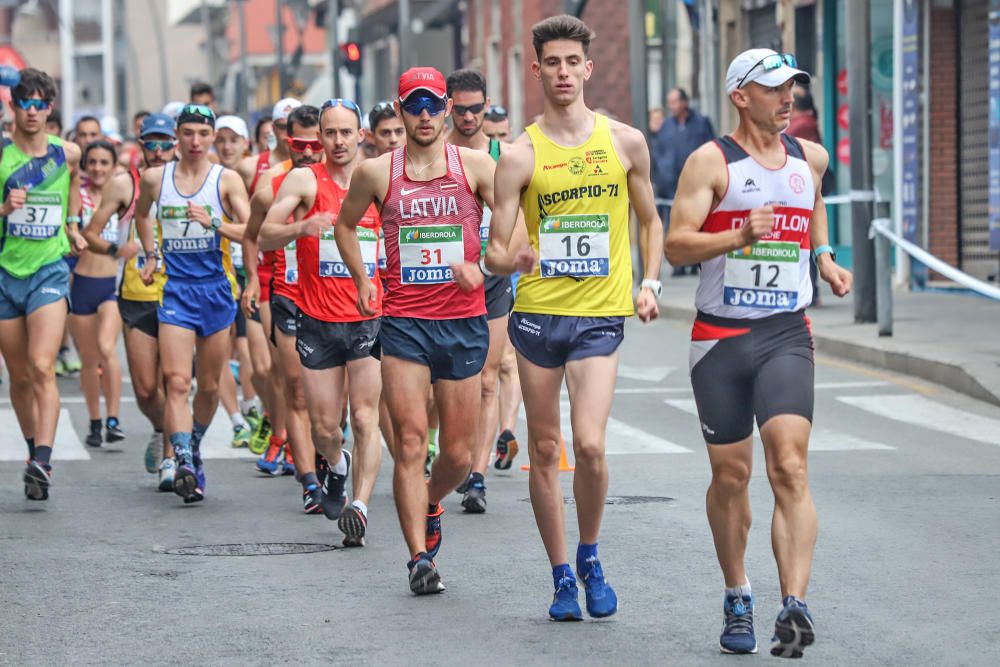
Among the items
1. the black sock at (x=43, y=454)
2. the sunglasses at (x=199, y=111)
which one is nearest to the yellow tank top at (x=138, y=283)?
the sunglasses at (x=199, y=111)

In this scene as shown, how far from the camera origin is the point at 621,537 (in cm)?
895

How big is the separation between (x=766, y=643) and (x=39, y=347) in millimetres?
5250

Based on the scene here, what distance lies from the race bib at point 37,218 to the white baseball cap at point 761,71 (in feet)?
17.4

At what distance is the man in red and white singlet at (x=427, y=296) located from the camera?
7.92 metres

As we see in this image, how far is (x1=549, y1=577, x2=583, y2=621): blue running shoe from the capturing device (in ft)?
23.4

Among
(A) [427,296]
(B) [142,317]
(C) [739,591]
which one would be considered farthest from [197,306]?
(C) [739,591]

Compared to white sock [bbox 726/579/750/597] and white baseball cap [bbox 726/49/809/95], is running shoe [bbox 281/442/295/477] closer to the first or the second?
white sock [bbox 726/579/750/597]

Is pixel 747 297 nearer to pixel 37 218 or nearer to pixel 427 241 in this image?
pixel 427 241

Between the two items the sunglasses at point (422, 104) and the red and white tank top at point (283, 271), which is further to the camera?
the red and white tank top at point (283, 271)

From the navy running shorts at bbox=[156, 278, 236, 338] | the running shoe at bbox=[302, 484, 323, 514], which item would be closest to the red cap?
the running shoe at bbox=[302, 484, 323, 514]

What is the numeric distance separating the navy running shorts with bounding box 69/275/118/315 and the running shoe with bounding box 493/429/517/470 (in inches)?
138

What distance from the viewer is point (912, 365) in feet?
51.8

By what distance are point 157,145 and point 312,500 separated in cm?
245

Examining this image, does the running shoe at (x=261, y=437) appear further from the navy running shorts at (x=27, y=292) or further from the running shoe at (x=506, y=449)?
the navy running shorts at (x=27, y=292)
